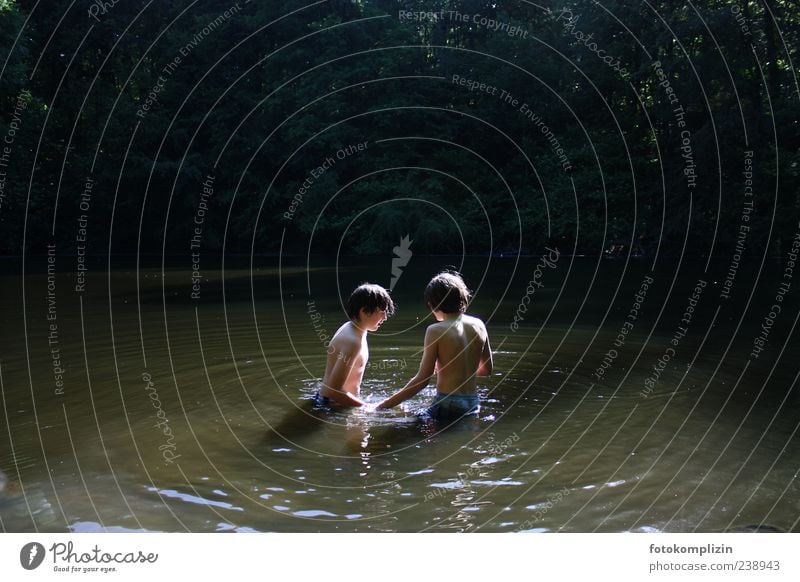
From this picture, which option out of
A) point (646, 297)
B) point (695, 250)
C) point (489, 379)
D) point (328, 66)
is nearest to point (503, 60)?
point (328, 66)

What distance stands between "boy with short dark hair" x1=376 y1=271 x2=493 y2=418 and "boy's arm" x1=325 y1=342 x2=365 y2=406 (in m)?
0.45

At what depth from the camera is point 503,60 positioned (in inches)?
1528

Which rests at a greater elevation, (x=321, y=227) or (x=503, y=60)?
(x=503, y=60)

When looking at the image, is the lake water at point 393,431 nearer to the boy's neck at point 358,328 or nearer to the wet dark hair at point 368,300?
the boy's neck at point 358,328

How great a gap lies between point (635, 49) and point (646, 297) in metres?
20.2

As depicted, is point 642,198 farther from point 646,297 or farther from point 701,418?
point 701,418

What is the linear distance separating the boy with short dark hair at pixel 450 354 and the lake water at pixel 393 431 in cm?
31

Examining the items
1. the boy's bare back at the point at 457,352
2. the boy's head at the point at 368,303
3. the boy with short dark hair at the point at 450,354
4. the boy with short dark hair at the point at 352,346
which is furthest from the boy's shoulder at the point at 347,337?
the boy's bare back at the point at 457,352

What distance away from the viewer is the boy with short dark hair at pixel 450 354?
788 cm

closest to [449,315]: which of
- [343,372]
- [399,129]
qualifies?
[343,372]

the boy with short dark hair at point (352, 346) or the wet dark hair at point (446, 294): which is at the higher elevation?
the wet dark hair at point (446, 294)

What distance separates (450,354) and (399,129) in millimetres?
34043

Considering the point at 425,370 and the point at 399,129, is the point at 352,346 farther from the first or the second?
the point at 399,129

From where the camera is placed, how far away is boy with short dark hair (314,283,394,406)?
27.1 ft
